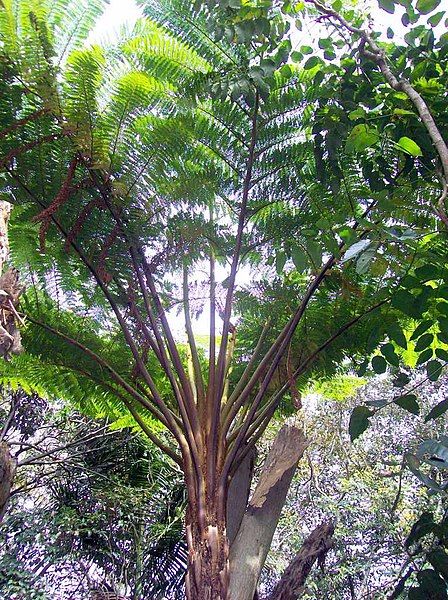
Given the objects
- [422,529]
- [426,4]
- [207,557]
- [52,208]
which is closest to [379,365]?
[422,529]

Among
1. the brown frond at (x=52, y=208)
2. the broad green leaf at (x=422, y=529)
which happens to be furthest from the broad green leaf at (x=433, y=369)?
the brown frond at (x=52, y=208)

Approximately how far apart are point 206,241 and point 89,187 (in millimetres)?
587

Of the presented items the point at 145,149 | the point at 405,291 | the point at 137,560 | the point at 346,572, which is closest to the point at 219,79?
the point at 145,149

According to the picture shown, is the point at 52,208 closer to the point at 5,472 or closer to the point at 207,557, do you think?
the point at 5,472

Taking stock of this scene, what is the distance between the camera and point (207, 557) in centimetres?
185

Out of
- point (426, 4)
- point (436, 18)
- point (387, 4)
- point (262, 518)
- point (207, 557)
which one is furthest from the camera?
point (262, 518)

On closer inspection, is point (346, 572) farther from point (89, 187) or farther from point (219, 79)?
point (219, 79)

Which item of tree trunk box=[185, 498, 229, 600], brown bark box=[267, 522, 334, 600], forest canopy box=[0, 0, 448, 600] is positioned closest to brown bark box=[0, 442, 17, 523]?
forest canopy box=[0, 0, 448, 600]

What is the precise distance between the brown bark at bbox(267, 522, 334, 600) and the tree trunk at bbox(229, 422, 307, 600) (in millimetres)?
265

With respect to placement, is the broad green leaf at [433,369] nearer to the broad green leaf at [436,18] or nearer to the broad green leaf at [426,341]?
the broad green leaf at [426,341]

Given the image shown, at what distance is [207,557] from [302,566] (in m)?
0.64

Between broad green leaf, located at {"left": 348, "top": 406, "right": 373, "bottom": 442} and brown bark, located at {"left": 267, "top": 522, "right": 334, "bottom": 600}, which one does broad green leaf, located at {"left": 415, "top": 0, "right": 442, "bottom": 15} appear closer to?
broad green leaf, located at {"left": 348, "top": 406, "right": 373, "bottom": 442}

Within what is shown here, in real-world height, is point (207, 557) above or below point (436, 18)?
below

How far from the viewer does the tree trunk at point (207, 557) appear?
1801 millimetres
